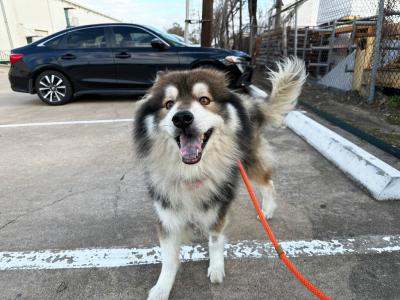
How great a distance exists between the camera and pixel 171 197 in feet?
6.36

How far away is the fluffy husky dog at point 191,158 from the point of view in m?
1.85

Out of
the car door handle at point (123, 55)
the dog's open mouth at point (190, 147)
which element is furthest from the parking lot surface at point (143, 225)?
the car door handle at point (123, 55)

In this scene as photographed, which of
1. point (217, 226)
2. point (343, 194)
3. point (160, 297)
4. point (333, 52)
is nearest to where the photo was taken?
point (160, 297)

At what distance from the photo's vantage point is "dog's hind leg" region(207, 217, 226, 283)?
1999mm

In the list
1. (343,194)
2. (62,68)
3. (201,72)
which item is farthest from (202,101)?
(62,68)

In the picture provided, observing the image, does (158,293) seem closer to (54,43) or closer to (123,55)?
(123,55)

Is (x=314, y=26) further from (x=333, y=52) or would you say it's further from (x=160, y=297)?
(x=160, y=297)

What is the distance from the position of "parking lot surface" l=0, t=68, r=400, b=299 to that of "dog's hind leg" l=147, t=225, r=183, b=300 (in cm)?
9

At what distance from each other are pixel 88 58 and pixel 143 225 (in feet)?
18.6

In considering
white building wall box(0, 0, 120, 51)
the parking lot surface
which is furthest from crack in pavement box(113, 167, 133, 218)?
white building wall box(0, 0, 120, 51)

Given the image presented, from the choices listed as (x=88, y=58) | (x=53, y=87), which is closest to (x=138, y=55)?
(x=88, y=58)

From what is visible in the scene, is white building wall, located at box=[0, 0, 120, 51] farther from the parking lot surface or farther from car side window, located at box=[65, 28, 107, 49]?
the parking lot surface

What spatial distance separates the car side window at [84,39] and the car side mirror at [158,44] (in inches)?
53.1

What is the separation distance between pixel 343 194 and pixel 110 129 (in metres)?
3.93
